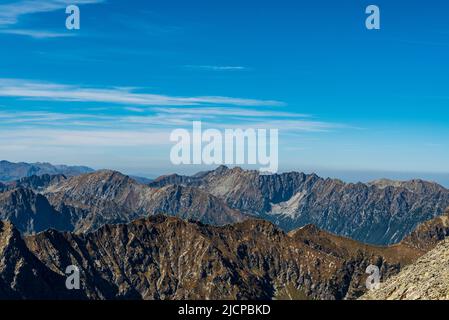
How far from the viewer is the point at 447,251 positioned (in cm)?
7356

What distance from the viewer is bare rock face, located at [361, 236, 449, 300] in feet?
188

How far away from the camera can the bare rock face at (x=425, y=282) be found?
57.4 meters

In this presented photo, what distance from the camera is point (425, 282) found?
2448 inches
